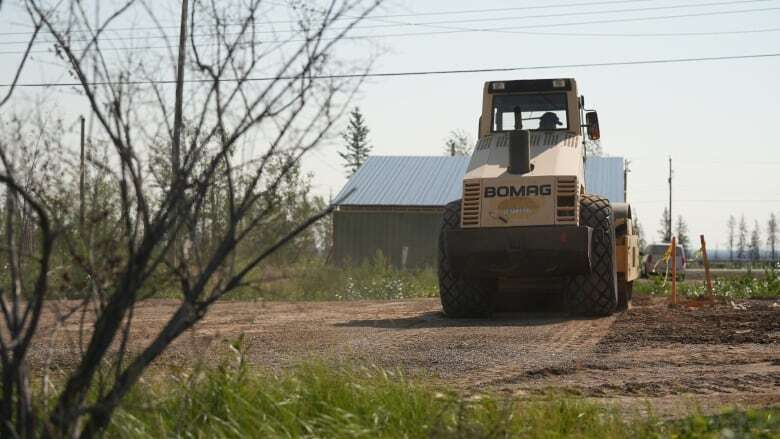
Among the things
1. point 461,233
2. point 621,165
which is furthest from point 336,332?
point 621,165

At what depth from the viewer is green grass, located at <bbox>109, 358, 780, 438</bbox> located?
568cm

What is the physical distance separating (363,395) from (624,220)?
38.7 feet

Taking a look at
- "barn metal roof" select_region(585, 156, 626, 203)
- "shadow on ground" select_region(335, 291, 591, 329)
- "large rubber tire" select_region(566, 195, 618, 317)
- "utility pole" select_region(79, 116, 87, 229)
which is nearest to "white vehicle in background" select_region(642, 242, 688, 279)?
"barn metal roof" select_region(585, 156, 626, 203)

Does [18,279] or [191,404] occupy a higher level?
[18,279]

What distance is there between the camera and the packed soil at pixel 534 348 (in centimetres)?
822

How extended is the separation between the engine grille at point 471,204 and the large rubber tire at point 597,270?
1472 millimetres

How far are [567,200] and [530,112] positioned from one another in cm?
235

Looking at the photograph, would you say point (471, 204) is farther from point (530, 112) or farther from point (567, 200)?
point (530, 112)

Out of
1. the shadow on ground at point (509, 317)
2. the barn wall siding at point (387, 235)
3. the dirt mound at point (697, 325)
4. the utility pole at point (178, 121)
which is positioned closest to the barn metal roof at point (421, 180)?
the barn wall siding at point (387, 235)

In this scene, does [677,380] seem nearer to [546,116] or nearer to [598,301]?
[598,301]

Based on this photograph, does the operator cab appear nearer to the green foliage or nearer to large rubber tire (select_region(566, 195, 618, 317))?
large rubber tire (select_region(566, 195, 618, 317))

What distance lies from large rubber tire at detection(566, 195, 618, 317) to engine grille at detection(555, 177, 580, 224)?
40 centimetres

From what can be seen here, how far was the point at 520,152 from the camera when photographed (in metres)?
15.4

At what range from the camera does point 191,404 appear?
6.00m
